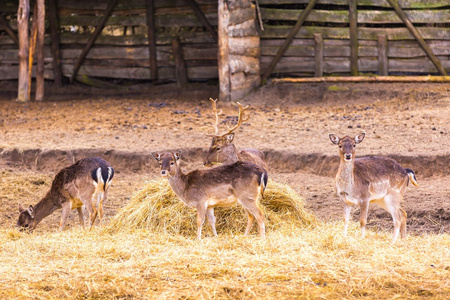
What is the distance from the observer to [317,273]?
6.12 metres

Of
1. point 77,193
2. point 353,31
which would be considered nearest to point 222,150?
point 77,193

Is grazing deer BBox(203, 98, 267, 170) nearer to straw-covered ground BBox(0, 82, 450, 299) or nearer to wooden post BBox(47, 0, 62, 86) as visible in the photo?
straw-covered ground BBox(0, 82, 450, 299)

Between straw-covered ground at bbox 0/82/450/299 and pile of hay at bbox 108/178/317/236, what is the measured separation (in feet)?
0.06

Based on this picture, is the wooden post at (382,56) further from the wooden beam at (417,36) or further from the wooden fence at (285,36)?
the wooden beam at (417,36)

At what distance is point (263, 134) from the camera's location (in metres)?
13.1

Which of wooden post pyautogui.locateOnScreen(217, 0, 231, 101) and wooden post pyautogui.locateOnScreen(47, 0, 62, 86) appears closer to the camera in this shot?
wooden post pyautogui.locateOnScreen(217, 0, 231, 101)

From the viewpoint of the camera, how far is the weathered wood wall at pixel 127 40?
18.7 metres

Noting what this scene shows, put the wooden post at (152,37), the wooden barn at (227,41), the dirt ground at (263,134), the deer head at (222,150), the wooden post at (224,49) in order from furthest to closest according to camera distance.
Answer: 1. the wooden post at (152,37)
2. the wooden barn at (227,41)
3. the wooden post at (224,49)
4. the dirt ground at (263,134)
5. the deer head at (222,150)

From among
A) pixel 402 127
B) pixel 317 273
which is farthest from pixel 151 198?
pixel 402 127

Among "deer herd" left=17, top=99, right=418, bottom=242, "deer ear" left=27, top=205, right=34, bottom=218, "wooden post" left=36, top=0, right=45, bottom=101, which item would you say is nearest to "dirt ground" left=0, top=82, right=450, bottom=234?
"wooden post" left=36, top=0, right=45, bottom=101

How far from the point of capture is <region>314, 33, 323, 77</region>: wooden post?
56.7 ft

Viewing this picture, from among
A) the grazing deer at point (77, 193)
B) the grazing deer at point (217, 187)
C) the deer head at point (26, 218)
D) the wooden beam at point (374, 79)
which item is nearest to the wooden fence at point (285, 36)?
the wooden beam at point (374, 79)

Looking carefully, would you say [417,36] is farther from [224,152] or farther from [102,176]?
[102,176]

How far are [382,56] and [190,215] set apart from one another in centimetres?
989
